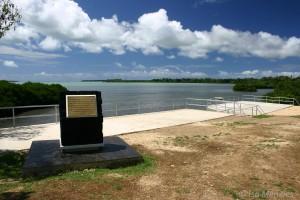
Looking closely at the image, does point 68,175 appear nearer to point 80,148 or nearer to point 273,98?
point 80,148

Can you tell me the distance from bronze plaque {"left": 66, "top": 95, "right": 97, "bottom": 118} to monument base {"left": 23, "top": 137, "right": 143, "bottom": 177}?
987 mm

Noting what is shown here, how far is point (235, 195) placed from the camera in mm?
6520

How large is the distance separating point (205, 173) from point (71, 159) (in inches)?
124

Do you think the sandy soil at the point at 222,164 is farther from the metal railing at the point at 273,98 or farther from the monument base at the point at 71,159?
the metal railing at the point at 273,98

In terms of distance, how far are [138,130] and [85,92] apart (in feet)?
18.3

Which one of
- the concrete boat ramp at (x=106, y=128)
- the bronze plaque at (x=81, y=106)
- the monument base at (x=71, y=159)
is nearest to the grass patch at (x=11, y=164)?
the monument base at (x=71, y=159)

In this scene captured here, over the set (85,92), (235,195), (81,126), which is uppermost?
(85,92)

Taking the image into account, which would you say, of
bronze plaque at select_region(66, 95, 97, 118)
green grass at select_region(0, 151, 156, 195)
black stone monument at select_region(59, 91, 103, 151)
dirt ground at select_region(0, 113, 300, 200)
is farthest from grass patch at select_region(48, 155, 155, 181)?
bronze plaque at select_region(66, 95, 97, 118)

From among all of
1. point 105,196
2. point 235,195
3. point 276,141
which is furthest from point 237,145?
point 105,196

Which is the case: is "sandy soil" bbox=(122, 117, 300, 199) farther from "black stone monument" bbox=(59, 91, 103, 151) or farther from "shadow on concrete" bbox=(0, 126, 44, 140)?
"shadow on concrete" bbox=(0, 126, 44, 140)

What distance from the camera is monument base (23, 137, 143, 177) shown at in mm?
7734

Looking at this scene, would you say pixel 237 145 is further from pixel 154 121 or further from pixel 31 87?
pixel 31 87

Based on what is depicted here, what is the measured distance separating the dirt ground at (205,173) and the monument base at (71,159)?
26.5 inches

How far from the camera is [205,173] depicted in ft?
26.2
